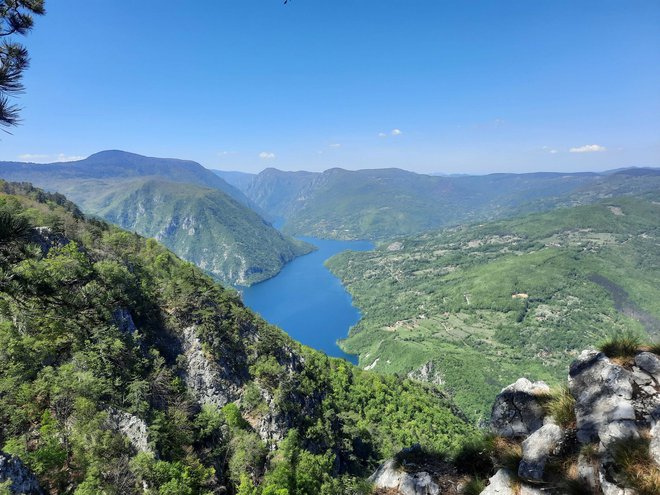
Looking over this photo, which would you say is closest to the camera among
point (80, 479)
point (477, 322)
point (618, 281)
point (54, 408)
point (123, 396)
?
point (80, 479)

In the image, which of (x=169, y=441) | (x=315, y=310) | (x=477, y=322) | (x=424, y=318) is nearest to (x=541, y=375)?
(x=477, y=322)

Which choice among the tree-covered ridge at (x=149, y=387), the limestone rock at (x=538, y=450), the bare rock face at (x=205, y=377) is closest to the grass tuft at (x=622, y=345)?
the limestone rock at (x=538, y=450)

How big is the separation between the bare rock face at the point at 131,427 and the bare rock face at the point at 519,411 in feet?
64.3

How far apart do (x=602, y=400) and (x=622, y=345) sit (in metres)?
1.75

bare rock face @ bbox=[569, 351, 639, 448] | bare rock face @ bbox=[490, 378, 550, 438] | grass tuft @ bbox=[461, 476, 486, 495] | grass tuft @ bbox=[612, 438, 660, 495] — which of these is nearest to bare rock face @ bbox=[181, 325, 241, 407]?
bare rock face @ bbox=[490, 378, 550, 438]

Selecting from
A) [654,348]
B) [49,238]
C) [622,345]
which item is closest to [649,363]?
[654,348]

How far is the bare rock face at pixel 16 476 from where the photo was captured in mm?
10802

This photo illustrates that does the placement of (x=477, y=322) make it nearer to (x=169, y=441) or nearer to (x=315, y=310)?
(x=315, y=310)

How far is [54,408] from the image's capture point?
57.2 ft

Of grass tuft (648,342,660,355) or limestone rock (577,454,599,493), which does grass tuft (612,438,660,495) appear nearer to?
limestone rock (577,454,599,493)

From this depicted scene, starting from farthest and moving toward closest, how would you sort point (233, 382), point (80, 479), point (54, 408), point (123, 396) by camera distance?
point (233, 382) < point (123, 396) < point (54, 408) < point (80, 479)

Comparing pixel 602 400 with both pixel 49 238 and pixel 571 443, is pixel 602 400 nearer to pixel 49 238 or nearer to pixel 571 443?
pixel 571 443

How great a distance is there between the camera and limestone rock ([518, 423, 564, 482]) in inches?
254

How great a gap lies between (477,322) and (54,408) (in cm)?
18074
